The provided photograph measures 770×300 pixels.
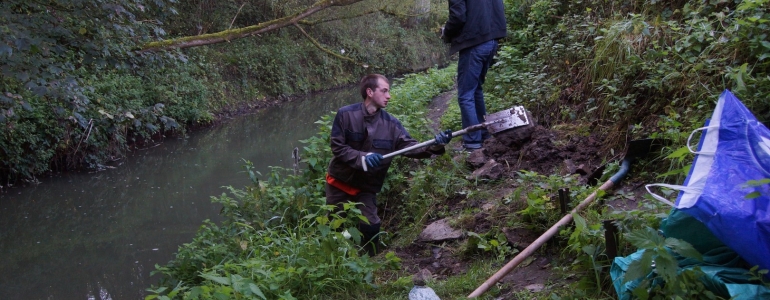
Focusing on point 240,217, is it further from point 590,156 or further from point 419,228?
point 590,156

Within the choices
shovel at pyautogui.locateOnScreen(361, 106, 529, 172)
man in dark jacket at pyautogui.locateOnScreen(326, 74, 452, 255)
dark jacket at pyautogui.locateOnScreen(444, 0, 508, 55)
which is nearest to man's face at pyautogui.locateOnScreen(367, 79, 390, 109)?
man in dark jacket at pyautogui.locateOnScreen(326, 74, 452, 255)

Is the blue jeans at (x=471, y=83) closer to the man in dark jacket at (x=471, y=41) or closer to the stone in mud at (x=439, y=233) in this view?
the man in dark jacket at (x=471, y=41)

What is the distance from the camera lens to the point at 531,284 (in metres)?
3.83

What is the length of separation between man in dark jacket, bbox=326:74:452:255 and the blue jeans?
3.88 feet

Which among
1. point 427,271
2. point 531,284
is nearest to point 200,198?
point 427,271

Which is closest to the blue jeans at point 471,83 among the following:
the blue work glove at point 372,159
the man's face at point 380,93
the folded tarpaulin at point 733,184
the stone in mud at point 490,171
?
the stone in mud at point 490,171

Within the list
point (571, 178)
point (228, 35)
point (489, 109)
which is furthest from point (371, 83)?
point (228, 35)

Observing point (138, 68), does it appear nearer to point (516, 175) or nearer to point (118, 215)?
point (118, 215)

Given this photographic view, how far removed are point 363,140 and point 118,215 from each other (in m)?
5.79

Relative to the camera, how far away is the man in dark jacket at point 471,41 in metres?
6.39

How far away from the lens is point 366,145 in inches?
207

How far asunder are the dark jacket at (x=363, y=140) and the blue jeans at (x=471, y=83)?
1.19m

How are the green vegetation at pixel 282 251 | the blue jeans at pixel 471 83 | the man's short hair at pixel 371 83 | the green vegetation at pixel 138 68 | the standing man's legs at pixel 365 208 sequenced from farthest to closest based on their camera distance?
the green vegetation at pixel 138 68
the blue jeans at pixel 471 83
the standing man's legs at pixel 365 208
the man's short hair at pixel 371 83
the green vegetation at pixel 282 251

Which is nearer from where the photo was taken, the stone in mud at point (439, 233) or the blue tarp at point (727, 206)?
the blue tarp at point (727, 206)
